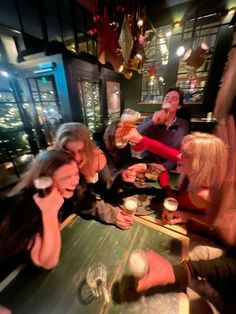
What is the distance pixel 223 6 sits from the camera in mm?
3586

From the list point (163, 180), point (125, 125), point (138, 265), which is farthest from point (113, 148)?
point (138, 265)

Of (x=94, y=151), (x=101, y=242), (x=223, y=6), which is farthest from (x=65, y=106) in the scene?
(x=223, y=6)

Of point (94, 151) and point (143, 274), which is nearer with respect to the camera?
point (143, 274)

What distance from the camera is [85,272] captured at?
83cm

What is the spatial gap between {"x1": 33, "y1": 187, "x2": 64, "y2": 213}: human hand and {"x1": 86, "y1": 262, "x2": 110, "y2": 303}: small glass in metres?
0.39

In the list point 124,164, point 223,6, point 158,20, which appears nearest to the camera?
point 124,164

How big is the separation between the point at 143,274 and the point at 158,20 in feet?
18.7

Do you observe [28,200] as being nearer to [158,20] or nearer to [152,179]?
[152,179]

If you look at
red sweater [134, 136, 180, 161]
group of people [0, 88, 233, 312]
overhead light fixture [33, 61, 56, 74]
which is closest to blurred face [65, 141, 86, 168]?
group of people [0, 88, 233, 312]

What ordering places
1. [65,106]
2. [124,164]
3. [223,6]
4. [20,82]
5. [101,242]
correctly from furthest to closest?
[223,6] < [20,82] < [65,106] < [124,164] < [101,242]

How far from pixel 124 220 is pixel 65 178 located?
0.53 meters

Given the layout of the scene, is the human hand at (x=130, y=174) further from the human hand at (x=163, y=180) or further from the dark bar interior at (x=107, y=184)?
the human hand at (x=163, y=180)

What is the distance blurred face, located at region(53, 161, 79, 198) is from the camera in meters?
1.06

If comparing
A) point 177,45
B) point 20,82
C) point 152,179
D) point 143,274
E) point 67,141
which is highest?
point 177,45
